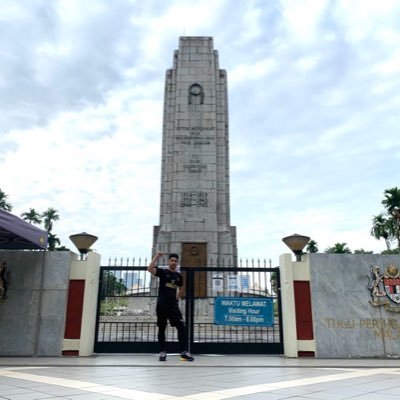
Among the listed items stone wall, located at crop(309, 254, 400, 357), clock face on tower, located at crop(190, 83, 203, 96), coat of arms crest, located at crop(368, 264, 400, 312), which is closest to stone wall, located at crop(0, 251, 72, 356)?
stone wall, located at crop(309, 254, 400, 357)

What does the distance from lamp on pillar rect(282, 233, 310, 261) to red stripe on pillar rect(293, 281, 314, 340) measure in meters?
0.64

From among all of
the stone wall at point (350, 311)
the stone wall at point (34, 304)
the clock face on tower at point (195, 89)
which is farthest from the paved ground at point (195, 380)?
the clock face on tower at point (195, 89)

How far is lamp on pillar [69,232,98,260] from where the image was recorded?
→ 27.0ft

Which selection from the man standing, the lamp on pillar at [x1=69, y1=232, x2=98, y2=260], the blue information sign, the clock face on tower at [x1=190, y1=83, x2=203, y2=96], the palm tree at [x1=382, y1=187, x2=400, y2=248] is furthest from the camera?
the palm tree at [x1=382, y1=187, x2=400, y2=248]

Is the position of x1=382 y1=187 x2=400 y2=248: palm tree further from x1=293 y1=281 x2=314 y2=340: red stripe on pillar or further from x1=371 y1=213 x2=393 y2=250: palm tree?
x1=293 y1=281 x2=314 y2=340: red stripe on pillar

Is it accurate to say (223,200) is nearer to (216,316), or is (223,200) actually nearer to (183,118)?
(183,118)

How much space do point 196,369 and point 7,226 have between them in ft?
12.7

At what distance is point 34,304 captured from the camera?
25.4 feet

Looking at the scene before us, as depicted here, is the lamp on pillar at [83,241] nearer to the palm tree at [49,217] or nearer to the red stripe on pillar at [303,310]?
the red stripe on pillar at [303,310]

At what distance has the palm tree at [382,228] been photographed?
3120 cm

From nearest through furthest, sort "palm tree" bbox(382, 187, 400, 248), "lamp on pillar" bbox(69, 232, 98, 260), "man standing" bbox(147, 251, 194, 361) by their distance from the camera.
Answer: "man standing" bbox(147, 251, 194, 361) < "lamp on pillar" bbox(69, 232, 98, 260) < "palm tree" bbox(382, 187, 400, 248)

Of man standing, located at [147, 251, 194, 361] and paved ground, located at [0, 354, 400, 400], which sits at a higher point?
man standing, located at [147, 251, 194, 361]

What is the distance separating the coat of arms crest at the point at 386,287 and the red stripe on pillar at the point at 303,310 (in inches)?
54.5

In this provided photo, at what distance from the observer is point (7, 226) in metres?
6.28
